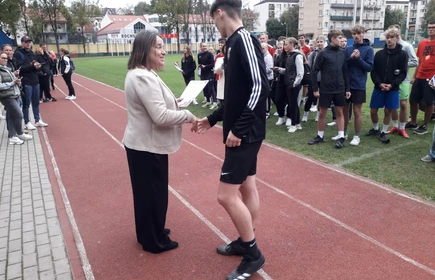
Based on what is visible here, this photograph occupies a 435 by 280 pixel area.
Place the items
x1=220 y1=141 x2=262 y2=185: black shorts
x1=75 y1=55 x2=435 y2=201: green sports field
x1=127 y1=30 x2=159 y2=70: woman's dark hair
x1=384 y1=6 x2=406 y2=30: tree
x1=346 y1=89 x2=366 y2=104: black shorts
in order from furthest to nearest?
x1=384 y1=6 x2=406 y2=30: tree, x1=346 y1=89 x2=366 y2=104: black shorts, x1=75 y1=55 x2=435 y2=201: green sports field, x1=127 y1=30 x2=159 y2=70: woman's dark hair, x1=220 y1=141 x2=262 y2=185: black shorts

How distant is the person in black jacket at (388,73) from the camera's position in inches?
259

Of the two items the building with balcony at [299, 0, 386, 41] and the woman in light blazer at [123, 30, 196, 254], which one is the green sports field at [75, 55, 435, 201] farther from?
the building with balcony at [299, 0, 386, 41]

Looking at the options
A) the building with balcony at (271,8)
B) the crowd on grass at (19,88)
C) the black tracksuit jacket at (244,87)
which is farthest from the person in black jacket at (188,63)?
the building with balcony at (271,8)

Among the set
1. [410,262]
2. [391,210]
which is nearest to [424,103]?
[391,210]

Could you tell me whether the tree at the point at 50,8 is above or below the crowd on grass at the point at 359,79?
above

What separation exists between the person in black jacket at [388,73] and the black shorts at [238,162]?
5022mm

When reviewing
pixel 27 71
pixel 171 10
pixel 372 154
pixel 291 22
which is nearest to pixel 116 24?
pixel 171 10

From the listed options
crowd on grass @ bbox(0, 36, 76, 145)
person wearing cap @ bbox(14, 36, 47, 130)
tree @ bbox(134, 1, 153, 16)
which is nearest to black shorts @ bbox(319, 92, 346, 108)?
crowd on grass @ bbox(0, 36, 76, 145)

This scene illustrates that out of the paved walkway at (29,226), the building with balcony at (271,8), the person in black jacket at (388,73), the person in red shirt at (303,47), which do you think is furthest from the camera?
the building with balcony at (271,8)

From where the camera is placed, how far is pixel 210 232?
385cm

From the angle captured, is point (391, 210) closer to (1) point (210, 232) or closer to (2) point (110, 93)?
(1) point (210, 232)

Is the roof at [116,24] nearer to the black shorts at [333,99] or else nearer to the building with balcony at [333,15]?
the building with balcony at [333,15]

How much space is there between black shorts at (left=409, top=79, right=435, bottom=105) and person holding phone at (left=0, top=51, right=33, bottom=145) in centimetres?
853

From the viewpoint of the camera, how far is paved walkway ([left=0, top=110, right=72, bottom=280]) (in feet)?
10.8
